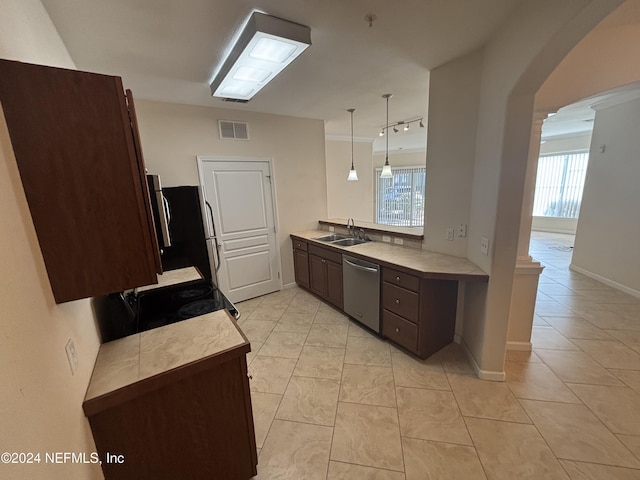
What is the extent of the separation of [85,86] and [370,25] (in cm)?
163

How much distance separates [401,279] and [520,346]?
1339mm

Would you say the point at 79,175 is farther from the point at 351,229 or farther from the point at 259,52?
the point at 351,229

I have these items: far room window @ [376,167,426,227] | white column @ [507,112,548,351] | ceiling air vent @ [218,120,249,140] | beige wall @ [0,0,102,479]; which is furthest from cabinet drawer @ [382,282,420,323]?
far room window @ [376,167,426,227]

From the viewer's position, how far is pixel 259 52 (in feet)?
6.14

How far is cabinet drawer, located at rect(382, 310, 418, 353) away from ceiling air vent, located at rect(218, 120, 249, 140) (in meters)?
2.87

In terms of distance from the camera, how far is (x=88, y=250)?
3.30ft

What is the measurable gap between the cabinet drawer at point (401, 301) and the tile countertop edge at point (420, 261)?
229 millimetres

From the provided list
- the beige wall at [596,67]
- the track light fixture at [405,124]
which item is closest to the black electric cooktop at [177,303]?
the beige wall at [596,67]

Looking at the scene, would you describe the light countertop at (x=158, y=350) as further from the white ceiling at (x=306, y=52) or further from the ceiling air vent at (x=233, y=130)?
the ceiling air vent at (x=233, y=130)

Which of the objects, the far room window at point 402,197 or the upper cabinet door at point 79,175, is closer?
the upper cabinet door at point 79,175

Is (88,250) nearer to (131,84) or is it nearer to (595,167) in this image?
(131,84)

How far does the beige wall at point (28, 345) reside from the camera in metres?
0.63

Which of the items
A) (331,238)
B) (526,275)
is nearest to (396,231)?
(331,238)

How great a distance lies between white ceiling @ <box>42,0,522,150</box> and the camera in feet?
5.00
